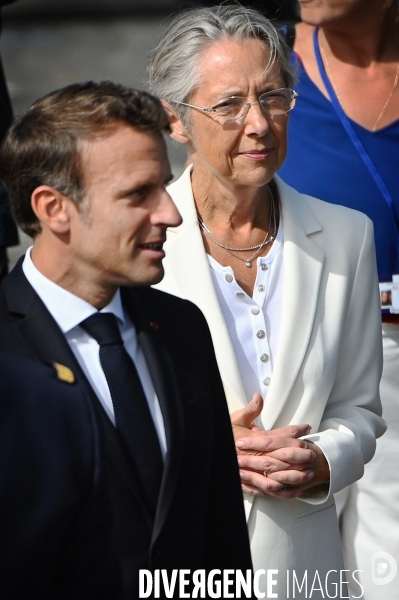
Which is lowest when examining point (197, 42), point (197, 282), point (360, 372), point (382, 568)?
point (382, 568)

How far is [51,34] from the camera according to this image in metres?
11.1

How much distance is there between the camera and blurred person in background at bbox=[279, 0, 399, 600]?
137 inches

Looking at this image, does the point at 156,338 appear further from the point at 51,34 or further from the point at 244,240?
the point at 51,34

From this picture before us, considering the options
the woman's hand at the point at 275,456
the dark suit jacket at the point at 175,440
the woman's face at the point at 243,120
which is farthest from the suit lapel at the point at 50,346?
the woman's face at the point at 243,120

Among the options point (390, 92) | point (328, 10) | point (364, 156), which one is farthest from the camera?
point (390, 92)

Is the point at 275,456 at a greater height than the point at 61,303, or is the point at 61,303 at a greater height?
the point at 61,303

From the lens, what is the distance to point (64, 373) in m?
1.82

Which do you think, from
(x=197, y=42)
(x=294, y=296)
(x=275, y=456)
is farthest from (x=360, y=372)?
(x=197, y=42)

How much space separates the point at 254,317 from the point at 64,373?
1.16 m

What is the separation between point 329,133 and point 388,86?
0.93 feet

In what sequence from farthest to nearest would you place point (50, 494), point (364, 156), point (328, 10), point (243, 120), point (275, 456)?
1. point (364, 156)
2. point (328, 10)
3. point (243, 120)
4. point (275, 456)
5. point (50, 494)

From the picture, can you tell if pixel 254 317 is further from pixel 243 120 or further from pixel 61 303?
pixel 61 303

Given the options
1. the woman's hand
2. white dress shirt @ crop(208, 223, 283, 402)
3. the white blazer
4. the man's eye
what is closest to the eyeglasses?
the man's eye

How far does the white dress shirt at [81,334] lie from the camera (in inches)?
75.5
